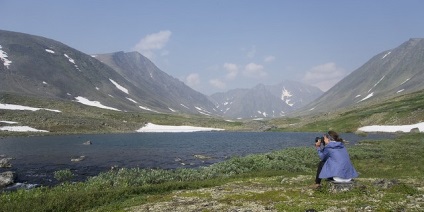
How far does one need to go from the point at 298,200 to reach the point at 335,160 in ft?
10.9

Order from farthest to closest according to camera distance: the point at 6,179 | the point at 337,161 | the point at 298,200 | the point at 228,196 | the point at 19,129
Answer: the point at 19,129 → the point at 6,179 → the point at 228,196 → the point at 337,161 → the point at 298,200

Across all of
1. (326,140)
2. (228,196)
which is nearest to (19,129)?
(228,196)

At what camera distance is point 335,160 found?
20.5 metres

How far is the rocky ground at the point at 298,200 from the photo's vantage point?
18062 millimetres

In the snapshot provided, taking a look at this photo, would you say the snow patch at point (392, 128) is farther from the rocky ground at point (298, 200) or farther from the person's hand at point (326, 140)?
the person's hand at point (326, 140)

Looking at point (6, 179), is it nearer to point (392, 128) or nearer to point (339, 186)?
point (339, 186)

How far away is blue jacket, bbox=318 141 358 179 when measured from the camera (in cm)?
2038

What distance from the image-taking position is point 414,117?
134 m

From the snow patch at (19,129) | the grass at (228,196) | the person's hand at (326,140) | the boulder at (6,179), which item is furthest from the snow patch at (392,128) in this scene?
the snow patch at (19,129)

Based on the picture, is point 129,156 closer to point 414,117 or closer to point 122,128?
point 122,128

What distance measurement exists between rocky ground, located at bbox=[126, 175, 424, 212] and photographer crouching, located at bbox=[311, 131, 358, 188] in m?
1.12

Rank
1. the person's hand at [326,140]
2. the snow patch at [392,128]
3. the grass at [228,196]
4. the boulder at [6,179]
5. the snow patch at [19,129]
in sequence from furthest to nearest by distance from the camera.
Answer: the snow patch at [19,129] → the snow patch at [392,128] → the boulder at [6,179] → the person's hand at [326,140] → the grass at [228,196]

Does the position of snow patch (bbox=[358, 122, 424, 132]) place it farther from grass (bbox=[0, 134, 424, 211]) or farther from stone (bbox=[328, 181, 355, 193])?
stone (bbox=[328, 181, 355, 193])

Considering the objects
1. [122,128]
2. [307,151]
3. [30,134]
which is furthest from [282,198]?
[122,128]
